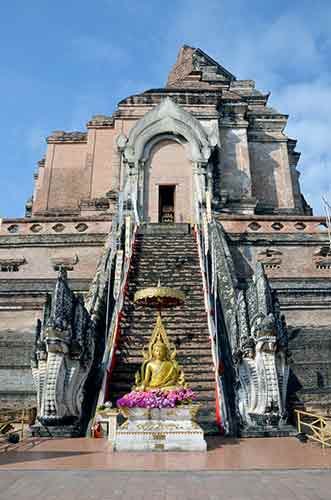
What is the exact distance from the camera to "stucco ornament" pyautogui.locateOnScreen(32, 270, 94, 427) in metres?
8.93

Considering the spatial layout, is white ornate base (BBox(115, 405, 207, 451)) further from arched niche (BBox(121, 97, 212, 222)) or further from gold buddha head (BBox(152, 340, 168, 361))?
arched niche (BBox(121, 97, 212, 222))

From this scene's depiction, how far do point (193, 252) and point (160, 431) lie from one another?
893 cm

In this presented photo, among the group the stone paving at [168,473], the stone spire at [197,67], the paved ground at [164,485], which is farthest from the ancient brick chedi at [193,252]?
the paved ground at [164,485]

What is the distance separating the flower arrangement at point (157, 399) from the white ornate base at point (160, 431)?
0.09m

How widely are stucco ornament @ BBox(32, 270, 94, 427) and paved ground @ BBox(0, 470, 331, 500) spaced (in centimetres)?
312

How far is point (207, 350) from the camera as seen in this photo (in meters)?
11.1

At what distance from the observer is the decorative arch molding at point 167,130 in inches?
880

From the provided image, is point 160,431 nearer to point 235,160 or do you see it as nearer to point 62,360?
point 62,360

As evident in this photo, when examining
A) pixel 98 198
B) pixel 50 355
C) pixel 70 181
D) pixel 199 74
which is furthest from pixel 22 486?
pixel 199 74

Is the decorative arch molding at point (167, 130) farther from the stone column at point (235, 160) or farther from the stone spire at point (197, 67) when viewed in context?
the stone spire at point (197, 67)

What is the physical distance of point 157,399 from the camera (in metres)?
8.16

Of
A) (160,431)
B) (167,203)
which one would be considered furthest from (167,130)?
(160,431)

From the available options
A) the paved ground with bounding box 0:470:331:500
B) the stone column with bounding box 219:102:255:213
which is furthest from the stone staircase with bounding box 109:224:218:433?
the stone column with bounding box 219:102:255:213

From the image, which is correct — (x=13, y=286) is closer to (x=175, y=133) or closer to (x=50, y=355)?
(x=50, y=355)
